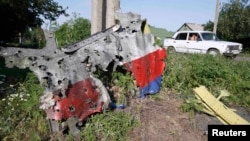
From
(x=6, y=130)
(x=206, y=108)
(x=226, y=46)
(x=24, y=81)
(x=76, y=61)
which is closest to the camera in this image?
(x=6, y=130)

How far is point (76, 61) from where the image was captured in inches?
174

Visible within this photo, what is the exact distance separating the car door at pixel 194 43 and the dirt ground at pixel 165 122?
11481 millimetres

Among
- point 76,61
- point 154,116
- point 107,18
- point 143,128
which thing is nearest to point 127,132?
point 143,128

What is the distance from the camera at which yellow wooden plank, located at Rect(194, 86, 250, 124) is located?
4.48 m

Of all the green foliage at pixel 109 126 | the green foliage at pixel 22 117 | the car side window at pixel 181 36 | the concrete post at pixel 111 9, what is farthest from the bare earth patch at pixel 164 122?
the car side window at pixel 181 36

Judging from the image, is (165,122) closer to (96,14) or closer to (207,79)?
(207,79)

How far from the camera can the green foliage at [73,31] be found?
28.9 feet

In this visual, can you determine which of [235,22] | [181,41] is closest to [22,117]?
[181,41]

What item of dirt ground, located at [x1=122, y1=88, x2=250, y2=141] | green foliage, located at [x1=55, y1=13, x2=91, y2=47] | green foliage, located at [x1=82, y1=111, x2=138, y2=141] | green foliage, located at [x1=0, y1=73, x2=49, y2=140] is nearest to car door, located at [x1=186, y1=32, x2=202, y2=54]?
green foliage, located at [x1=55, y1=13, x2=91, y2=47]

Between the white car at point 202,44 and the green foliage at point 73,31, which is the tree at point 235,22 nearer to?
the white car at point 202,44

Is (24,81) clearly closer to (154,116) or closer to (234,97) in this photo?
(154,116)

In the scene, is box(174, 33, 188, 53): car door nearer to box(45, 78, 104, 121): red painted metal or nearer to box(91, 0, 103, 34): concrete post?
box(91, 0, 103, 34): concrete post

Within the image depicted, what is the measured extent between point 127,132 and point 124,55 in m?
1.53

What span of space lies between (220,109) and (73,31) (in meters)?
5.79
